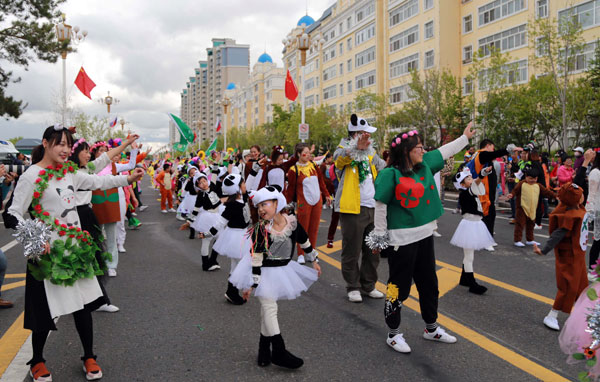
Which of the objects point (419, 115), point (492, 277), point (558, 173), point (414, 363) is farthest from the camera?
point (419, 115)

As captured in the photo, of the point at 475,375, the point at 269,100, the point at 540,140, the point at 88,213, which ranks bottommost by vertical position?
the point at 475,375

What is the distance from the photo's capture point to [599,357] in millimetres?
2789

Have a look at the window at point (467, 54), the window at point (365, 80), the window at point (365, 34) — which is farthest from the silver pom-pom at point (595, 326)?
the window at point (365, 34)

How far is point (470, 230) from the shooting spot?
21.2 ft

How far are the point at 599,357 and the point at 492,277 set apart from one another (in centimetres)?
447

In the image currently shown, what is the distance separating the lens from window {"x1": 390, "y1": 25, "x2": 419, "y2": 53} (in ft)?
136

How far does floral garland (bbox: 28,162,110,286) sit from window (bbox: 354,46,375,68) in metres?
47.4

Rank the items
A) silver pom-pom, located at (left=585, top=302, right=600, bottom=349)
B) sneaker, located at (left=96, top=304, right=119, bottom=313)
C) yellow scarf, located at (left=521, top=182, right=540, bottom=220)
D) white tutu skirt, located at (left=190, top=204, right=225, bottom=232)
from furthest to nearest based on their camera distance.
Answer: yellow scarf, located at (left=521, top=182, right=540, bottom=220)
white tutu skirt, located at (left=190, top=204, right=225, bottom=232)
sneaker, located at (left=96, top=304, right=119, bottom=313)
silver pom-pom, located at (left=585, top=302, right=600, bottom=349)

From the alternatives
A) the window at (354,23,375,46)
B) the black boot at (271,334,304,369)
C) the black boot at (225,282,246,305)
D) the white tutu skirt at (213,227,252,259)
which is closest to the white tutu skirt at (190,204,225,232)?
the white tutu skirt at (213,227,252,259)

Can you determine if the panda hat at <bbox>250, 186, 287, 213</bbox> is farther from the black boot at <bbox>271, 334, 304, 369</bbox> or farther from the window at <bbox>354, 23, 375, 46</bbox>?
the window at <bbox>354, 23, 375, 46</bbox>

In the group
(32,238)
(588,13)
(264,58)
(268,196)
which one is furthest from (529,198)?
(264,58)

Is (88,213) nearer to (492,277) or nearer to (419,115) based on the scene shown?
(492,277)

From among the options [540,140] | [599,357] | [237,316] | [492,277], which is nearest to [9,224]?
[237,316]

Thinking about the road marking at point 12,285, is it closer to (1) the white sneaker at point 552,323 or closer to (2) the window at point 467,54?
(1) the white sneaker at point 552,323
